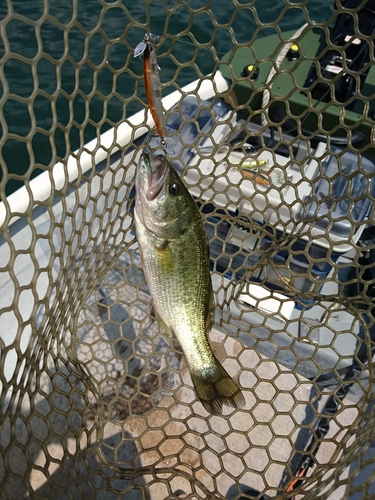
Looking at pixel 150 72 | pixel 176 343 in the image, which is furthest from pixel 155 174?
pixel 176 343

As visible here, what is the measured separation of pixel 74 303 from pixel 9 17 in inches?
50.6

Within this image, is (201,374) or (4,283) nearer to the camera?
(201,374)

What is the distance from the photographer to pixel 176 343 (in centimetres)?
255

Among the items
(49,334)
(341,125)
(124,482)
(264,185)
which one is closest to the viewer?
(49,334)

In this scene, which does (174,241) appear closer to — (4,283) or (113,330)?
(113,330)

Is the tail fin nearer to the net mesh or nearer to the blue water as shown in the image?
the net mesh

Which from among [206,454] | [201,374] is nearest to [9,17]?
[201,374]

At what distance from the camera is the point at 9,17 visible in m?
1.26

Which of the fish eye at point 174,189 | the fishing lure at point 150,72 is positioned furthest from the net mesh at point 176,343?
the fish eye at point 174,189

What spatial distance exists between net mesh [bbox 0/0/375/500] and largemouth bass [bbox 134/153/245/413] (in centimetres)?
38

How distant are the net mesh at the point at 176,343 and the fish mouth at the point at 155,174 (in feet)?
1.25

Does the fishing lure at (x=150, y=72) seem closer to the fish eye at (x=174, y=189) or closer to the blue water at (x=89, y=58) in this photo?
the fish eye at (x=174, y=189)

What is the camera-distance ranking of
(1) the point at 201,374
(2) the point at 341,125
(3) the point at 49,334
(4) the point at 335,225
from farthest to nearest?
1. (4) the point at 335,225
2. (2) the point at 341,125
3. (3) the point at 49,334
4. (1) the point at 201,374

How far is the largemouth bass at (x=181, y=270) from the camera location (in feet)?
5.14
